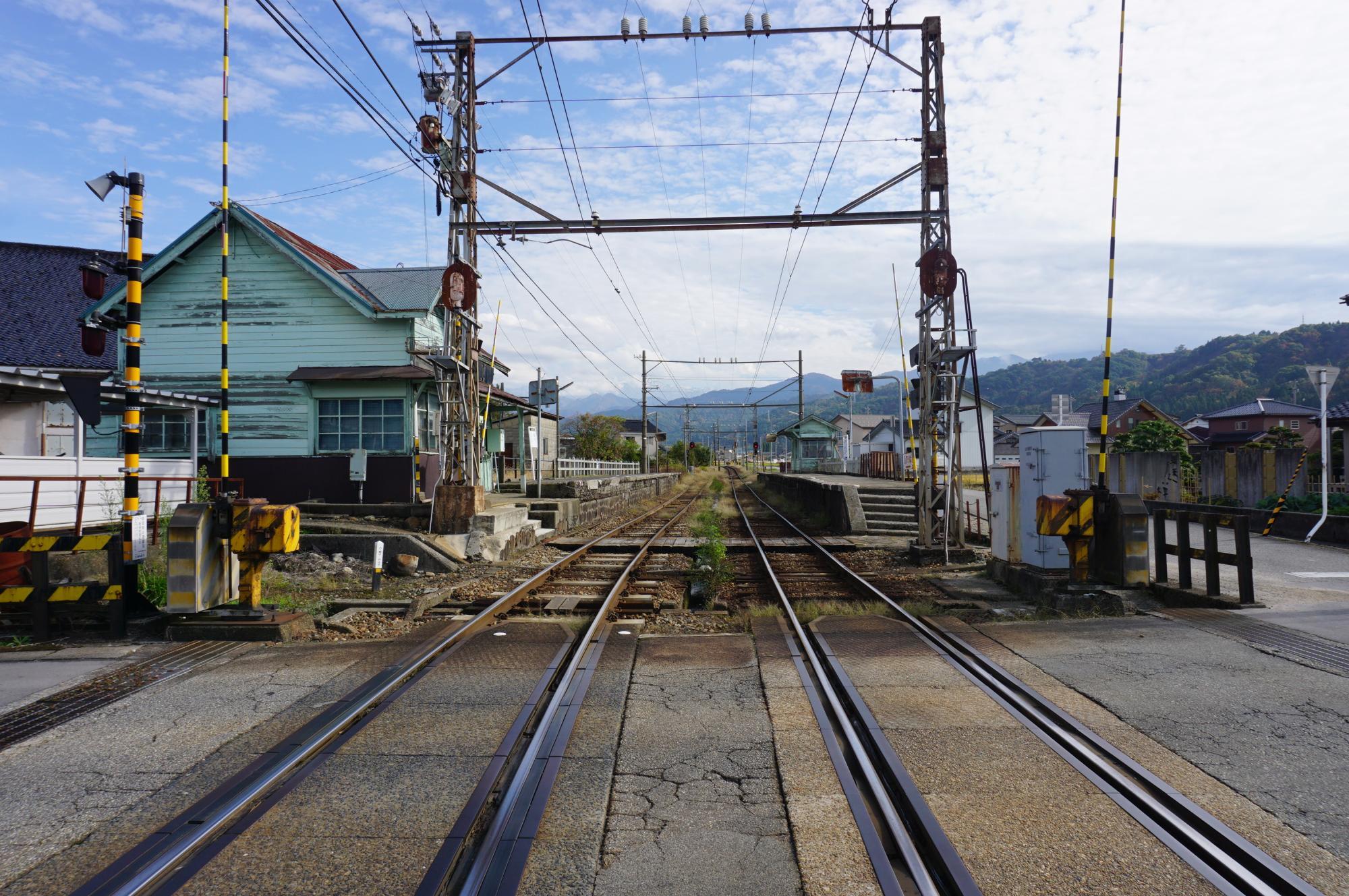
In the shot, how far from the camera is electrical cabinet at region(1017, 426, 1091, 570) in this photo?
9.51 meters

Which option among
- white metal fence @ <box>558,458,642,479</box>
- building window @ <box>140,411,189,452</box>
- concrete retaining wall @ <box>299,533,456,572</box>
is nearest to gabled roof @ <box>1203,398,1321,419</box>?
white metal fence @ <box>558,458,642,479</box>

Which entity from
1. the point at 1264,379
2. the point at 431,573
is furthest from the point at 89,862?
the point at 1264,379

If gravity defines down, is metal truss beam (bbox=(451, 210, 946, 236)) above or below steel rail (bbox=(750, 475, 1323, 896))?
above

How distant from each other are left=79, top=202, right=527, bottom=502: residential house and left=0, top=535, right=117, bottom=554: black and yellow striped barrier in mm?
10956

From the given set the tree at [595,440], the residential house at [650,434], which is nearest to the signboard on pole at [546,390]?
the tree at [595,440]

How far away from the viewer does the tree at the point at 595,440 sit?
4869 cm

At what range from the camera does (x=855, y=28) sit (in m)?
12.7

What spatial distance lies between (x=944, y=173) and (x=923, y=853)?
11408 millimetres

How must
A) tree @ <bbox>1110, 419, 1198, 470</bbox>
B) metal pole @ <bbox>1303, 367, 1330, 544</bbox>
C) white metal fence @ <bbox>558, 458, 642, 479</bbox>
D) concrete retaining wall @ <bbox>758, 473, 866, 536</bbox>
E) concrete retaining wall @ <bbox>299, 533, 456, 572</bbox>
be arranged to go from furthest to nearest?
tree @ <bbox>1110, 419, 1198, 470</bbox>, white metal fence @ <bbox>558, 458, 642, 479</bbox>, concrete retaining wall @ <bbox>758, 473, 866, 536</bbox>, metal pole @ <bbox>1303, 367, 1330, 544</bbox>, concrete retaining wall @ <bbox>299, 533, 456, 572</bbox>

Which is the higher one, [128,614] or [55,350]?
[55,350]

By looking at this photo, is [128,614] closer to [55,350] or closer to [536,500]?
[536,500]

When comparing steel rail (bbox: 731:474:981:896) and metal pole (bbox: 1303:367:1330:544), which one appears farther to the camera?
metal pole (bbox: 1303:367:1330:544)

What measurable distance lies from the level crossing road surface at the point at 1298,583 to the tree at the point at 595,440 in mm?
35110

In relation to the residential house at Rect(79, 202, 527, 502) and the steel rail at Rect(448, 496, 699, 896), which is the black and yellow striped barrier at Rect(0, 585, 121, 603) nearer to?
the steel rail at Rect(448, 496, 699, 896)
